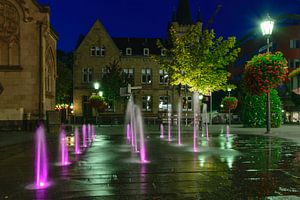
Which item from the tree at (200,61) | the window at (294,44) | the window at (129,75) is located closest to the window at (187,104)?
the window at (129,75)

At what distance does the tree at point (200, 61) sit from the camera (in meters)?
38.8

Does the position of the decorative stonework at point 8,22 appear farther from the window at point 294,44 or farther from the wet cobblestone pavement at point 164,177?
the window at point 294,44

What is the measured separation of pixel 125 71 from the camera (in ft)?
209

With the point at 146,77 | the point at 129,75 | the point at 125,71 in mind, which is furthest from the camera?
the point at 146,77

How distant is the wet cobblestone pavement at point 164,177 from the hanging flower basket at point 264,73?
11464 millimetres

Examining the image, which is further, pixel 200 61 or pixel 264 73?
pixel 200 61

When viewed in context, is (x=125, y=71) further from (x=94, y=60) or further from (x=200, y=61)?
(x=200, y=61)

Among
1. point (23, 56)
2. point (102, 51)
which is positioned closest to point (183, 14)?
point (102, 51)

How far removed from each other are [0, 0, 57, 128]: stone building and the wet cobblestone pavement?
1751cm

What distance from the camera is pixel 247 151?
16.9m

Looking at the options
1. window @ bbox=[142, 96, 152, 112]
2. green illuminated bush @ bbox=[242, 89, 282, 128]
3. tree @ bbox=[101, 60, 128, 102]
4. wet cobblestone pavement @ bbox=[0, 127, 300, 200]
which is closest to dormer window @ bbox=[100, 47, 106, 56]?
tree @ bbox=[101, 60, 128, 102]

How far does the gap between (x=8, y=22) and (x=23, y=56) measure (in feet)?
8.87

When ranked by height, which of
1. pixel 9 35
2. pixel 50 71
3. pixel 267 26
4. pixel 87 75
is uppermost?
pixel 9 35

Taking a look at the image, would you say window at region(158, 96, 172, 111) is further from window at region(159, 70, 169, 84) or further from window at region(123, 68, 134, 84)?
window at region(123, 68, 134, 84)
